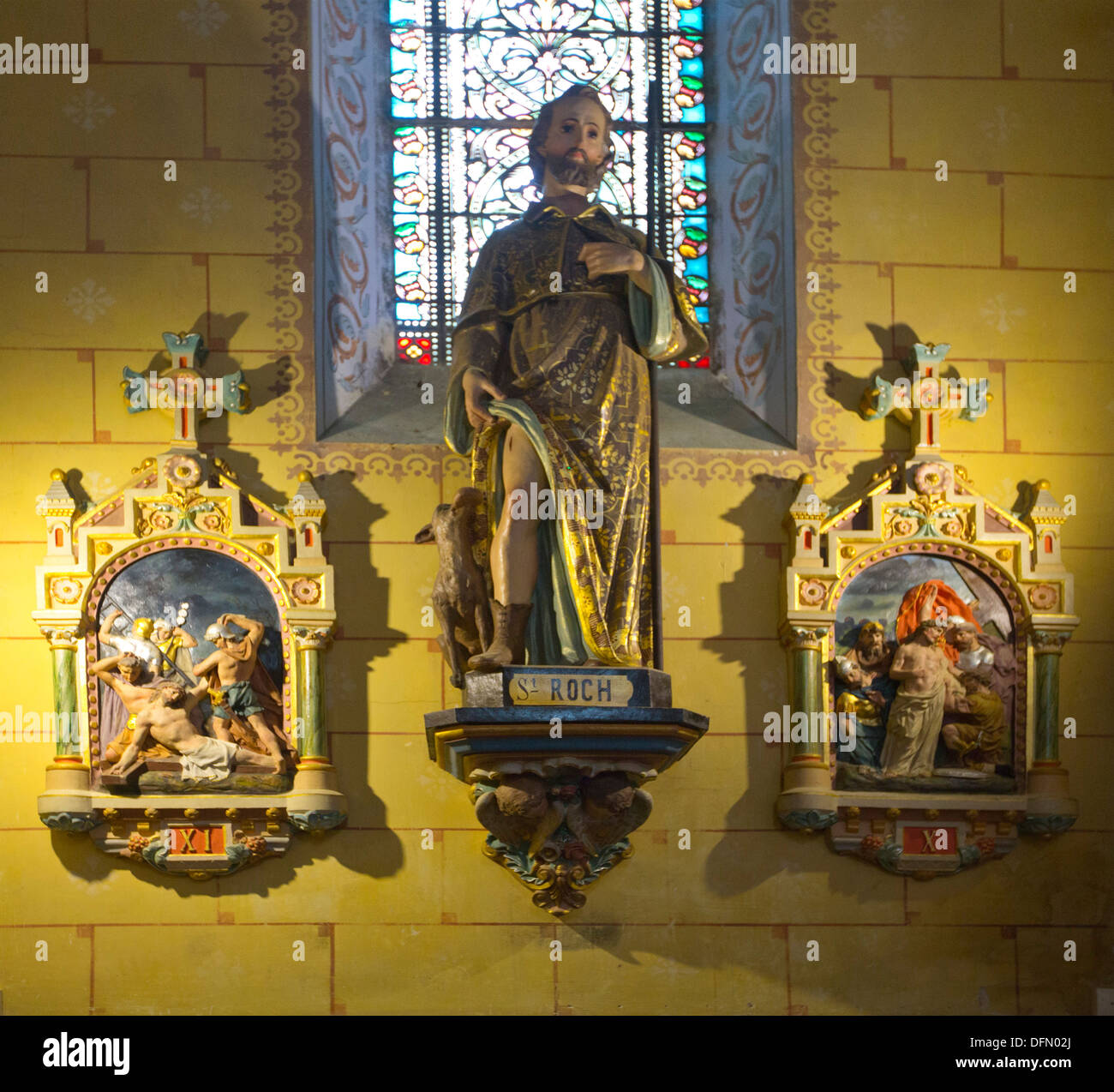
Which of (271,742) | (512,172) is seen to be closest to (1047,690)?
(271,742)

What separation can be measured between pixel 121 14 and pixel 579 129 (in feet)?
7.23

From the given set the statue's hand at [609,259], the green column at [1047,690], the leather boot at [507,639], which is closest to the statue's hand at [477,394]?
the statue's hand at [609,259]

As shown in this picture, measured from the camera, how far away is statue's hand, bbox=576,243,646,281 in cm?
824

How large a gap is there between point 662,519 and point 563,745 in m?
1.52

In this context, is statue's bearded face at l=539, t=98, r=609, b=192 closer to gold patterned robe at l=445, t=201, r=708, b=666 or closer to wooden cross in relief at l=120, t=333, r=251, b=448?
gold patterned robe at l=445, t=201, r=708, b=666

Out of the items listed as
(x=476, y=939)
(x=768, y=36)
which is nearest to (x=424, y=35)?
(x=768, y=36)

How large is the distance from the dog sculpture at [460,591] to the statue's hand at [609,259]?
0.95 meters

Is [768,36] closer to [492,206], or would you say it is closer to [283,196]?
[492,206]

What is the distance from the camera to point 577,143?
27.9ft

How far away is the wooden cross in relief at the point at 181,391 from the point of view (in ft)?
29.3
